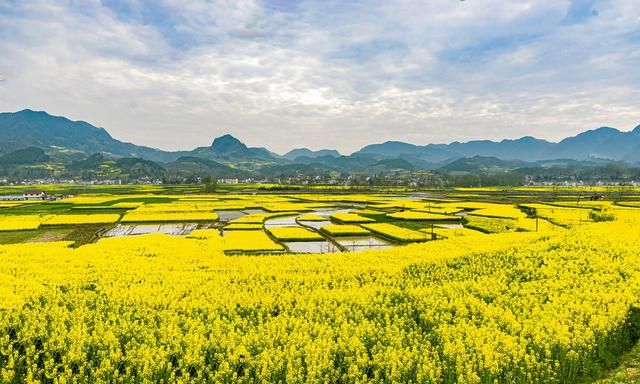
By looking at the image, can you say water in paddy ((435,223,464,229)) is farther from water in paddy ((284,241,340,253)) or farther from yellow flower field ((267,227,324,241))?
water in paddy ((284,241,340,253))

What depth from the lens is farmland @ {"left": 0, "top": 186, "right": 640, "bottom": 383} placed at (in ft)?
35.2

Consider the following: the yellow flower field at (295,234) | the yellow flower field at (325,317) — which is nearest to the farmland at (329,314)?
the yellow flower field at (325,317)

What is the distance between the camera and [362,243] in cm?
3928

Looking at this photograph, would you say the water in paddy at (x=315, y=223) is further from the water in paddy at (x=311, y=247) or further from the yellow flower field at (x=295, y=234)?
the water in paddy at (x=311, y=247)

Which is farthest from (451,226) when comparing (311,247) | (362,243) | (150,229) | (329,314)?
(329,314)

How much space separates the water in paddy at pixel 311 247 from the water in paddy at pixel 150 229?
1327 cm

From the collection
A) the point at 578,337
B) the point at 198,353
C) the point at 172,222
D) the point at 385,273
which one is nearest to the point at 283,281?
the point at 385,273

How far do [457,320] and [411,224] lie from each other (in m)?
37.7

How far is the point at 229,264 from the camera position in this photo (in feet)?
77.8

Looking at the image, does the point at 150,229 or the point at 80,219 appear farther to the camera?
the point at 80,219

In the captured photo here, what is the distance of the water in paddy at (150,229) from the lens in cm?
4416

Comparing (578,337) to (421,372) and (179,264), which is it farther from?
(179,264)

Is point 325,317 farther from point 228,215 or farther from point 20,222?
point 20,222

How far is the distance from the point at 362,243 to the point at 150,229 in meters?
25.4
